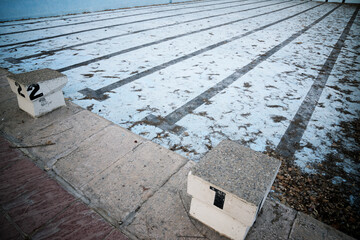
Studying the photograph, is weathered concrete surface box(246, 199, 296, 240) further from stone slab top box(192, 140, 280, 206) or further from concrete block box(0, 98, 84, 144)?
concrete block box(0, 98, 84, 144)

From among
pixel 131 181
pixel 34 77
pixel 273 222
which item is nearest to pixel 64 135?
pixel 34 77

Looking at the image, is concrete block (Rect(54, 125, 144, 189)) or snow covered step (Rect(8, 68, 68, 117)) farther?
snow covered step (Rect(8, 68, 68, 117))

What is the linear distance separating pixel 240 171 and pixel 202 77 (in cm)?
251

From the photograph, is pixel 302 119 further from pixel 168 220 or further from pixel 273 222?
pixel 168 220

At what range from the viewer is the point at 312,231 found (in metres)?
1.21

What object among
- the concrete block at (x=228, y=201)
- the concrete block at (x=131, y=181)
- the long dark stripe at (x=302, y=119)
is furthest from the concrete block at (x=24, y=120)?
the long dark stripe at (x=302, y=119)

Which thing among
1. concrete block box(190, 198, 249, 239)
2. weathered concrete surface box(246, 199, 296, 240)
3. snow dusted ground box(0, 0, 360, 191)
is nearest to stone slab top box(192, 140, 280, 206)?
concrete block box(190, 198, 249, 239)

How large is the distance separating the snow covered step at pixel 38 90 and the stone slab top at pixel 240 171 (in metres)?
1.93

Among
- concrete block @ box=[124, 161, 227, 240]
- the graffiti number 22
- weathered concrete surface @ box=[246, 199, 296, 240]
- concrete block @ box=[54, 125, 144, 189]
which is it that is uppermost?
the graffiti number 22

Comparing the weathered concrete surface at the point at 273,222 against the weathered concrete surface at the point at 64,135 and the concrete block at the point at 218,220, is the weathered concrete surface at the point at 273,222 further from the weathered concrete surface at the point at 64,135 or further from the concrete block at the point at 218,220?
the weathered concrete surface at the point at 64,135

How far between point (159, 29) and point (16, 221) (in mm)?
6208

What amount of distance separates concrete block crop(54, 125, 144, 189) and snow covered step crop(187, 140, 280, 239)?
88cm

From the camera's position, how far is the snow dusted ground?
7.01 feet

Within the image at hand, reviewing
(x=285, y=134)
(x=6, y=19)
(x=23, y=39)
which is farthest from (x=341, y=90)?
(x=6, y=19)
